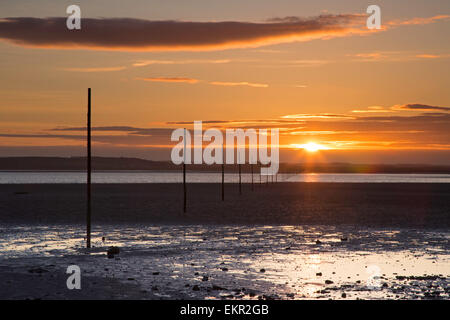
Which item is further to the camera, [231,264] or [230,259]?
[230,259]

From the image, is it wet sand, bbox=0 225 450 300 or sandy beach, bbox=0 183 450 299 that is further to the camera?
sandy beach, bbox=0 183 450 299

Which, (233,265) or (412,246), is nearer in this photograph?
(233,265)

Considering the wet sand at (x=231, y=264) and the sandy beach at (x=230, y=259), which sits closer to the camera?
the wet sand at (x=231, y=264)

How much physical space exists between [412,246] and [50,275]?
52.8 feet

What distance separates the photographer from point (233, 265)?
69.9 feet

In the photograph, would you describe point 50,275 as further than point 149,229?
No

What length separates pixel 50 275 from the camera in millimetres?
18984
